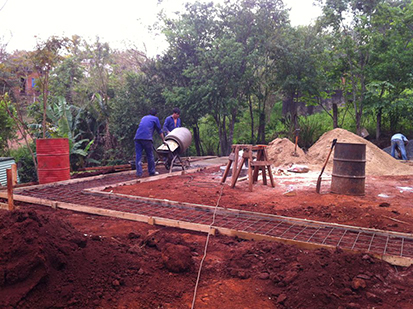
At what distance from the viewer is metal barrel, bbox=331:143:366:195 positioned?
6.27m

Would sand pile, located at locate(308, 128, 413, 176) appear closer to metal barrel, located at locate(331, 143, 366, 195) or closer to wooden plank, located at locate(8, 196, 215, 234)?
metal barrel, located at locate(331, 143, 366, 195)

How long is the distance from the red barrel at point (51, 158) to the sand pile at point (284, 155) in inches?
236

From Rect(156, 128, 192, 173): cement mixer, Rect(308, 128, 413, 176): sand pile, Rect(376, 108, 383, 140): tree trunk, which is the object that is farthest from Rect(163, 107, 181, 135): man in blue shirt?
Rect(376, 108, 383, 140): tree trunk

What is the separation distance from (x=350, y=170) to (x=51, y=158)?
617 centimetres

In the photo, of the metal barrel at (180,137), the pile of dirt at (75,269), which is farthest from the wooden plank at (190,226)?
the metal barrel at (180,137)

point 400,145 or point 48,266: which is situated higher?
point 400,145

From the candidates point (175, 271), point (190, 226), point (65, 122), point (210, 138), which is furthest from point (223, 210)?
point (210, 138)

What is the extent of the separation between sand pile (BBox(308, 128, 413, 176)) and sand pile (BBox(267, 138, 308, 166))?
309mm

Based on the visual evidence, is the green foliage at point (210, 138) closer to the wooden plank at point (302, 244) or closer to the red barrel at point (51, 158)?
the red barrel at point (51, 158)

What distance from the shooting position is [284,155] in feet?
35.6

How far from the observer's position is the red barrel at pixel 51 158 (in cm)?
752

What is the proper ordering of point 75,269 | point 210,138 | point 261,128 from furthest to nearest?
point 210,138 < point 261,128 < point 75,269

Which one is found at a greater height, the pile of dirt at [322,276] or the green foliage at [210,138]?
the green foliage at [210,138]

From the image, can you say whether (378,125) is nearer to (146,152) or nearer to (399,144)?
(399,144)
